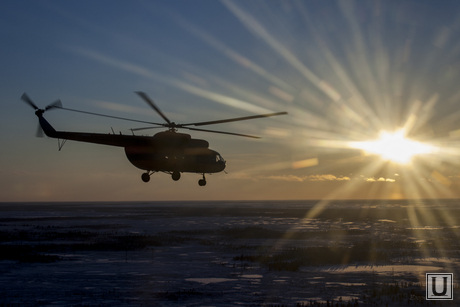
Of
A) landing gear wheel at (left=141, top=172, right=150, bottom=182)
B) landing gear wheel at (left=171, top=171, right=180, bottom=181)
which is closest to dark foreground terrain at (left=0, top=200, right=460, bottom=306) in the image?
landing gear wheel at (left=141, top=172, right=150, bottom=182)

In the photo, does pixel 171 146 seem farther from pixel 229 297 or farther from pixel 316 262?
pixel 316 262

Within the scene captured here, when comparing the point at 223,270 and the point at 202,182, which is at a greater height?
the point at 202,182

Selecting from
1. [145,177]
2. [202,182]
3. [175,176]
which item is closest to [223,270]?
[202,182]

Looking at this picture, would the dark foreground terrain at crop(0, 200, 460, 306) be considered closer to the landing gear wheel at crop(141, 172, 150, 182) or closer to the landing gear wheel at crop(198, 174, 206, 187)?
the landing gear wheel at crop(198, 174, 206, 187)

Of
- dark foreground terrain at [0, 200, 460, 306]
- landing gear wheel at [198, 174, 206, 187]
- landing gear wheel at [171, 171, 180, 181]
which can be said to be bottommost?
dark foreground terrain at [0, 200, 460, 306]

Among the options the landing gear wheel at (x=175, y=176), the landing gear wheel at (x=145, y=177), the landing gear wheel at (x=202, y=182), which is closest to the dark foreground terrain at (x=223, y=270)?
the landing gear wheel at (x=202, y=182)

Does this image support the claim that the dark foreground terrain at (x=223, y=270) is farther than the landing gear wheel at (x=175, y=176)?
No

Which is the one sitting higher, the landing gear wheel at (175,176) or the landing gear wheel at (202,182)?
the landing gear wheel at (175,176)

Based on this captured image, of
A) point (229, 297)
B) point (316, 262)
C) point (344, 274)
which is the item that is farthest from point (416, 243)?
point (229, 297)

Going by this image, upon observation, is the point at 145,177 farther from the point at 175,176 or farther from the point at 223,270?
the point at 223,270

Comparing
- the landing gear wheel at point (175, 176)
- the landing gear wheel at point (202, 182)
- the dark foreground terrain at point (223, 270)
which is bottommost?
the dark foreground terrain at point (223, 270)

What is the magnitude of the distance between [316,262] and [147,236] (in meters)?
27.9

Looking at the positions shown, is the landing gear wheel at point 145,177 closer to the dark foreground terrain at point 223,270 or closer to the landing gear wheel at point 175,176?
the landing gear wheel at point 175,176

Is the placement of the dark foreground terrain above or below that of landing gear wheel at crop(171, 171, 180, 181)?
below
